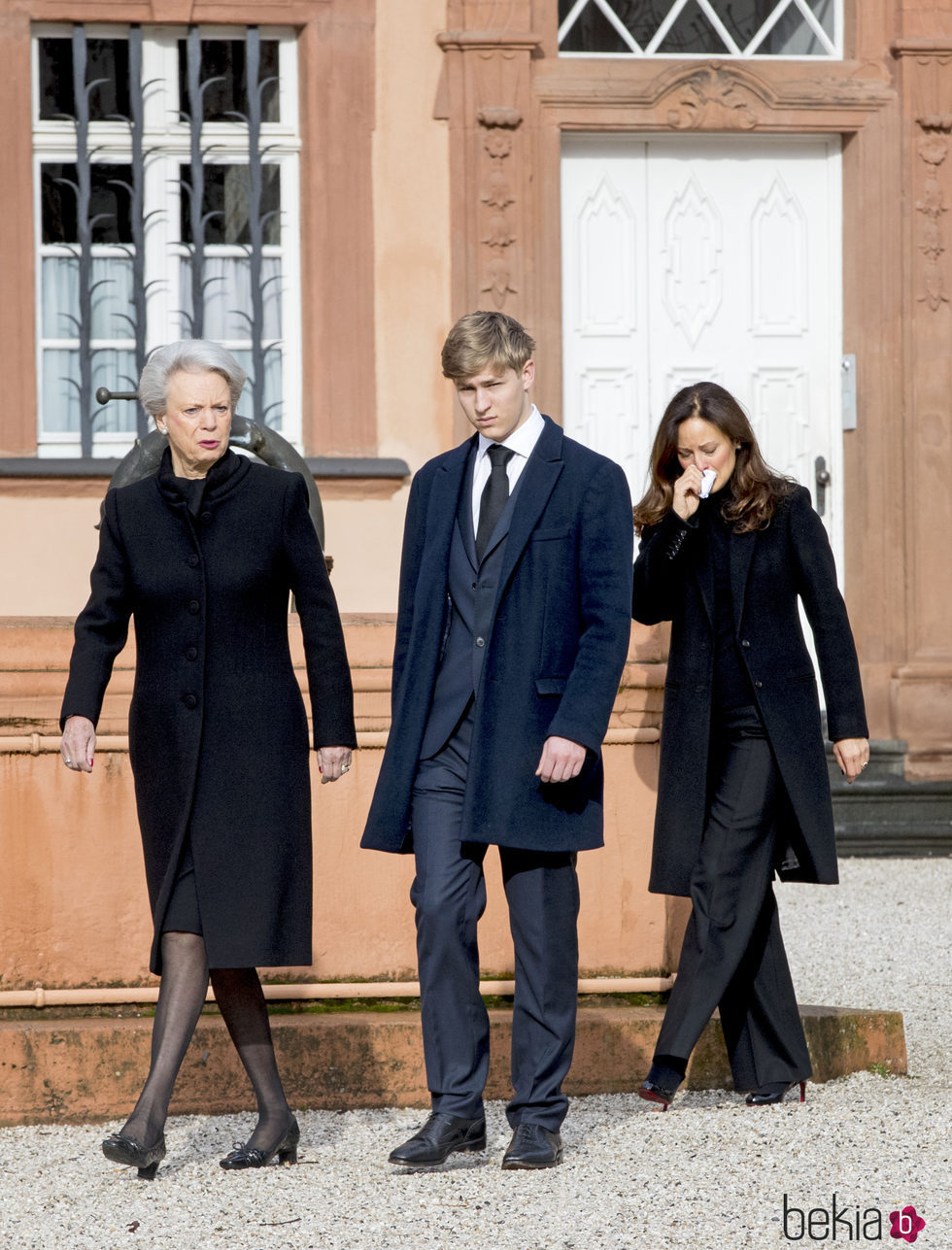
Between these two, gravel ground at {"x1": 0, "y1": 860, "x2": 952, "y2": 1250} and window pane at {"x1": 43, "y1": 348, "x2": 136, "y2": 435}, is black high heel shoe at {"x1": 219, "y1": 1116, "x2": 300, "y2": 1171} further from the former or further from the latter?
window pane at {"x1": 43, "y1": 348, "x2": 136, "y2": 435}

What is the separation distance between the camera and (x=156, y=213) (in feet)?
29.7

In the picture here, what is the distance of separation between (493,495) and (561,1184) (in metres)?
1.42

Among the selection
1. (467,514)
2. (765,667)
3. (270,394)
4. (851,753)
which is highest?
(270,394)

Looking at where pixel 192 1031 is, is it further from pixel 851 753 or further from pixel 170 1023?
pixel 851 753

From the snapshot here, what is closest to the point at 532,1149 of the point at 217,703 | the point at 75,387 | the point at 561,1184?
the point at 561,1184

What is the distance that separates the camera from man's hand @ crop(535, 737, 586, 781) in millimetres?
4023

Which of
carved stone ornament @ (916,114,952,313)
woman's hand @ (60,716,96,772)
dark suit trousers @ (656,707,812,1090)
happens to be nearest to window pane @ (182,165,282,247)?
carved stone ornament @ (916,114,952,313)

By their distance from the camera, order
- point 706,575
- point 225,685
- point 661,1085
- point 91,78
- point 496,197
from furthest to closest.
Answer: point 91,78, point 496,197, point 706,575, point 661,1085, point 225,685

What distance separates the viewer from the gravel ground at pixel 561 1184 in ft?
11.9

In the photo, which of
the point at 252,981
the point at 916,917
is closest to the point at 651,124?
the point at 916,917

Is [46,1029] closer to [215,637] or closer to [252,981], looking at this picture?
[252,981]

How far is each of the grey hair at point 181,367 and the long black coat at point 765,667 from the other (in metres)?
1.12

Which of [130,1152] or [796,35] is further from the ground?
[796,35]

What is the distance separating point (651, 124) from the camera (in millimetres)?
9000
